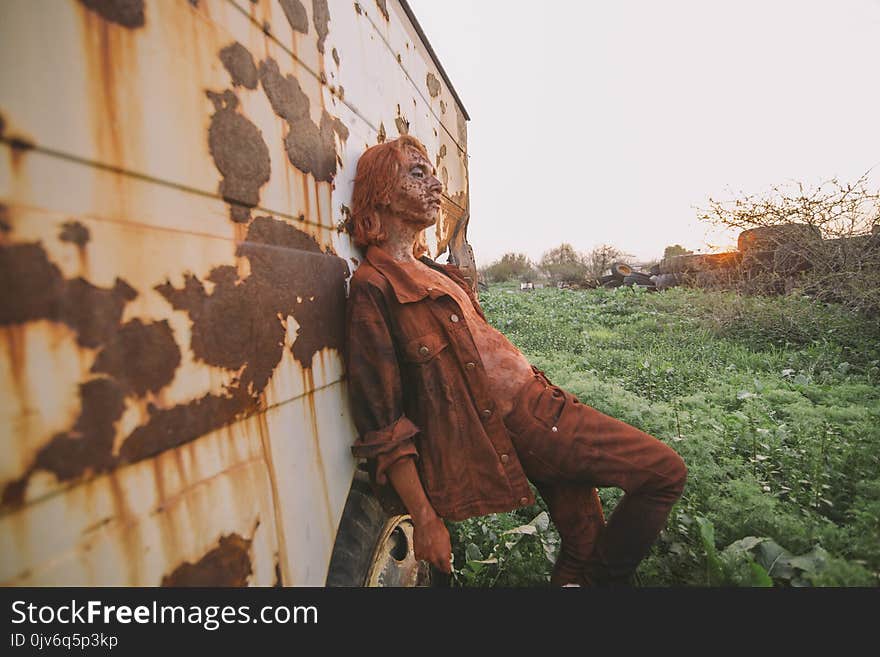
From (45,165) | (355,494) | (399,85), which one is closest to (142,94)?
(45,165)

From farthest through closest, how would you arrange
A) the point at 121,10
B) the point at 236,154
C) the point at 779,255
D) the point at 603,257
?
the point at 603,257 → the point at 779,255 → the point at 236,154 → the point at 121,10

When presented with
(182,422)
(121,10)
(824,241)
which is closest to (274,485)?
(182,422)

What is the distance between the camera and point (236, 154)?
99 cm

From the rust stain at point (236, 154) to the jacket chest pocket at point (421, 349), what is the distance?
30.0 inches

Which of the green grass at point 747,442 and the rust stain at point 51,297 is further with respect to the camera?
the green grass at point 747,442

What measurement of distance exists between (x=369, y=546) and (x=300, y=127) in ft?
4.93

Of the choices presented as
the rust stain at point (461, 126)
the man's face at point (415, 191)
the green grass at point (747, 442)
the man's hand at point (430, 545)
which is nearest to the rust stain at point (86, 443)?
the man's hand at point (430, 545)

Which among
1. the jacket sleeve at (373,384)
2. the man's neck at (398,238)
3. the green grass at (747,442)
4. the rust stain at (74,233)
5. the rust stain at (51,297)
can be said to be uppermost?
the man's neck at (398,238)

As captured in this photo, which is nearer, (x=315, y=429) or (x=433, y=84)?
(x=315, y=429)

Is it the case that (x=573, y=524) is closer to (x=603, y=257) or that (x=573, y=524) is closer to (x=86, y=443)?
(x=86, y=443)

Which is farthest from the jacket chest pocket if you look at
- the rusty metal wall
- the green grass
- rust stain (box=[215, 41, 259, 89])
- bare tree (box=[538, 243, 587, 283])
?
bare tree (box=[538, 243, 587, 283])

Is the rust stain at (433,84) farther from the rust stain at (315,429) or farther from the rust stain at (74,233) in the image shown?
the rust stain at (74,233)

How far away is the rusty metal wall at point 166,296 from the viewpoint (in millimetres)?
589

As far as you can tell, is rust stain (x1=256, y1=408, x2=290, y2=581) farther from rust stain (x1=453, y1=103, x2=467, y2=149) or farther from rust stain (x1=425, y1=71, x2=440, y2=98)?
rust stain (x1=453, y1=103, x2=467, y2=149)
